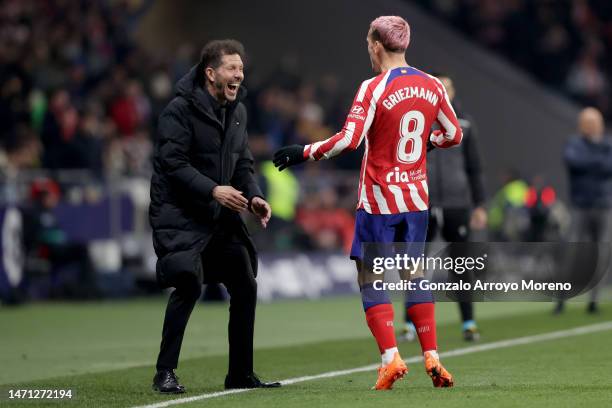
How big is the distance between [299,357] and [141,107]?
1244cm

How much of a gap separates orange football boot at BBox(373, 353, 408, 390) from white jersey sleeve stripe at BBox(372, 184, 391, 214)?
2.85 ft

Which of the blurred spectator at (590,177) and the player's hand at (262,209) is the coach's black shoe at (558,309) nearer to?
the blurred spectator at (590,177)

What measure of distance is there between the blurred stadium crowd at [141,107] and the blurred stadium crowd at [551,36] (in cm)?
3

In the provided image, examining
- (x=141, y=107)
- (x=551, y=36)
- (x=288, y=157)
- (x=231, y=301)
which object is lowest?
(x=231, y=301)

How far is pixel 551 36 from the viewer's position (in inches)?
1162

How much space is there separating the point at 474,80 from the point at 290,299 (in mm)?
9260

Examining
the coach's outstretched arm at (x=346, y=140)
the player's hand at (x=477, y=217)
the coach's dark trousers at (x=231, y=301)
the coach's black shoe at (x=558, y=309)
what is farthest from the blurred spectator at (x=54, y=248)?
the coach's outstretched arm at (x=346, y=140)

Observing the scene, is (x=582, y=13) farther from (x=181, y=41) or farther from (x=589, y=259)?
(x=589, y=259)

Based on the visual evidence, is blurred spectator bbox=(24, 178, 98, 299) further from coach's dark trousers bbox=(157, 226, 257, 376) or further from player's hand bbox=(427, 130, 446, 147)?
player's hand bbox=(427, 130, 446, 147)

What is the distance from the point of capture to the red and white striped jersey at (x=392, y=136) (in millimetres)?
8438

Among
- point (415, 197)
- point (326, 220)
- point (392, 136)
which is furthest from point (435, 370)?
point (326, 220)

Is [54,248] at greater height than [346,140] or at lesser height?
lesser

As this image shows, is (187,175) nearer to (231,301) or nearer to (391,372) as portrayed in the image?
(231,301)

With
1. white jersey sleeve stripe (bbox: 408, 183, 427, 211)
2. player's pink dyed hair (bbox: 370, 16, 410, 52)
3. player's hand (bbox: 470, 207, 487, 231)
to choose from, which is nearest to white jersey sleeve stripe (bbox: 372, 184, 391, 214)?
white jersey sleeve stripe (bbox: 408, 183, 427, 211)
